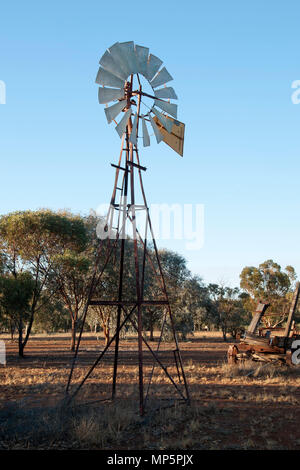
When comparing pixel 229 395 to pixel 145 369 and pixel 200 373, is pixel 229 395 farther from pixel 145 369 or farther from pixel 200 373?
pixel 145 369

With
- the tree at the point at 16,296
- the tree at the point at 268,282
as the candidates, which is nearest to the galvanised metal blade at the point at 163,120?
the tree at the point at 16,296

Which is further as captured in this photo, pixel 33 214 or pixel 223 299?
pixel 223 299

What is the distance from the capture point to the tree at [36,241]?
23719mm

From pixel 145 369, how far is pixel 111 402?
26.2ft

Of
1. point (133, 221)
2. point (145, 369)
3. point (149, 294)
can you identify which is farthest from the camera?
point (149, 294)

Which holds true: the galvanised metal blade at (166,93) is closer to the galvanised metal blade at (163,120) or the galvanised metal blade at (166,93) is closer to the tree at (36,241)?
the galvanised metal blade at (163,120)

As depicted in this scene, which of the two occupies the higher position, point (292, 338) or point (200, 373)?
point (292, 338)

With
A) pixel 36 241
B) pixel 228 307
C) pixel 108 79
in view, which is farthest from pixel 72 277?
pixel 228 307

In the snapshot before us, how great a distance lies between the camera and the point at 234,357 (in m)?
18.7

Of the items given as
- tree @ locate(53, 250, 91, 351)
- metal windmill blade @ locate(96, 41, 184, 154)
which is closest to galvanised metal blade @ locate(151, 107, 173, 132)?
metal windmill blade @ locate(96, 41, 184, 154)

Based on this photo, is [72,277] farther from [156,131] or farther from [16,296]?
[156,131]

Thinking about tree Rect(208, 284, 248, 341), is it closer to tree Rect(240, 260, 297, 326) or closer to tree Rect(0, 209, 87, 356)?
tree Rect(240, 260, 297, 326)

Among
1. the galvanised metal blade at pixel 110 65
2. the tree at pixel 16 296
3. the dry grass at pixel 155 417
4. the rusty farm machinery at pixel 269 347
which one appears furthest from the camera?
the tree at pixel 16 296
